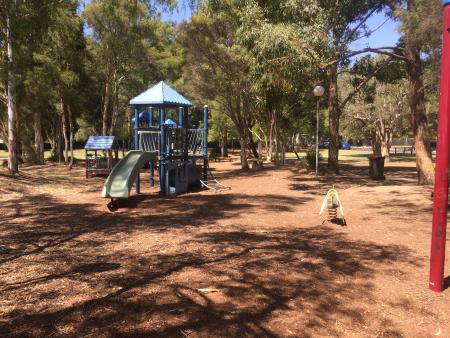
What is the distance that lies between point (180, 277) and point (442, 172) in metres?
3.37

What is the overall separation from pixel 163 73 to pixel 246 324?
28.9 meters

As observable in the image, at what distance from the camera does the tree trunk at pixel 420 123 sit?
13924mm

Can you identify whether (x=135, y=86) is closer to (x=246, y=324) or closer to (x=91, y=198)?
(x=91, y=198)

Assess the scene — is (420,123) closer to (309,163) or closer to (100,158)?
(309,163)

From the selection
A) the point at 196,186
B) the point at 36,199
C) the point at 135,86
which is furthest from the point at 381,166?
the point at 135,86

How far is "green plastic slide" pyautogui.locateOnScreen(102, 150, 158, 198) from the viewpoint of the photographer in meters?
10.4

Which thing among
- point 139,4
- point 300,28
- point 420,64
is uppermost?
point 139,4

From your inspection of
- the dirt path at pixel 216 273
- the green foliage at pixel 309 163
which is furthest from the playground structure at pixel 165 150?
the green foliage at pixel 309 163

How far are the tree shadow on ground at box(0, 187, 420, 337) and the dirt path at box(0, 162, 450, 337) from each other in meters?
0.02

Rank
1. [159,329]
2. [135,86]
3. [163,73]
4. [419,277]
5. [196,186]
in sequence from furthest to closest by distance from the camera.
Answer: [135,86] → [163,73] → [196,186] → [419,277] → [159,329]

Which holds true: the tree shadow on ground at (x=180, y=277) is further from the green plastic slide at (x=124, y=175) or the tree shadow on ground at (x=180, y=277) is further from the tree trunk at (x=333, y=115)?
the tree trunk at (x=333, y=115)

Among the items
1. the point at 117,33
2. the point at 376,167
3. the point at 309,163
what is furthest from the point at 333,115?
the point at 117,33

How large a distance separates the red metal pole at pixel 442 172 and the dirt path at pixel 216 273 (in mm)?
301

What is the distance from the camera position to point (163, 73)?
1219 inches
